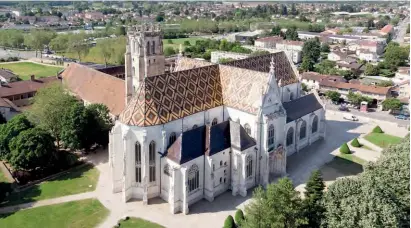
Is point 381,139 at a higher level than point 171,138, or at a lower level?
A: lower

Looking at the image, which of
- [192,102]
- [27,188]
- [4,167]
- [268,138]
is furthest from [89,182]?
[268,138]

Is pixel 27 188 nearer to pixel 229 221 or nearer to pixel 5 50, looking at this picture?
pixel 229 221

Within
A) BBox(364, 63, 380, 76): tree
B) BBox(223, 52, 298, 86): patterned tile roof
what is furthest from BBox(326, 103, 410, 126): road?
BBox(364, 63, 380, 76): tree

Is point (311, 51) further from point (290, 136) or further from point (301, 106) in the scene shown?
point (290, 136)

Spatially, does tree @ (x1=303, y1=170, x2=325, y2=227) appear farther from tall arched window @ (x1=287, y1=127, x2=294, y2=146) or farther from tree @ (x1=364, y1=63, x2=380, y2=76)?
tree @ (x1=364, y1=63, x2=380, y2=76)

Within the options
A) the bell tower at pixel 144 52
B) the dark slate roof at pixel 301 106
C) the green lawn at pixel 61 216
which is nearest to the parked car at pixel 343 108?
the dark slate roof at pixel 301 106

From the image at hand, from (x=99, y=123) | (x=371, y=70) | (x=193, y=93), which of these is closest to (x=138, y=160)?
(x=193, y=93)
